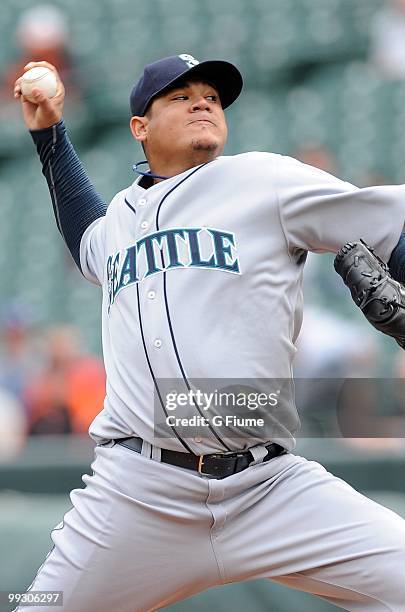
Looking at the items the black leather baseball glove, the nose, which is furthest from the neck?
the black leather baseball glove

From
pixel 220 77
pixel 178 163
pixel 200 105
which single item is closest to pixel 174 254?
pixel 178 163

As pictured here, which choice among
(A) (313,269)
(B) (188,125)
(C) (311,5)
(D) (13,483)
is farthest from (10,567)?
(C) (311,5)

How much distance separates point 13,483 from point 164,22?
6704mm

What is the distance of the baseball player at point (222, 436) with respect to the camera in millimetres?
2865

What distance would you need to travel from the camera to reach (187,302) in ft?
9.55

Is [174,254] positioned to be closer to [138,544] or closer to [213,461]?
[213,461]

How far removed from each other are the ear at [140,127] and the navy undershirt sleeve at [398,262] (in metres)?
0.75

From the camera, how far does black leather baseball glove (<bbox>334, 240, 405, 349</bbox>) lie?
2.73 m

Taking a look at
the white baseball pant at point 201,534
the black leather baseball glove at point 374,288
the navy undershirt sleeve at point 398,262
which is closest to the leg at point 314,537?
the white baseball pant at point 201,534

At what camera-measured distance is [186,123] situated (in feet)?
10.0

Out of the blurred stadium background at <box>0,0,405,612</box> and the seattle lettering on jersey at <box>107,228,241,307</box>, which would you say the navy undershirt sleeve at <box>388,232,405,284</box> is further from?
the blurred stadium background at <box>0,0,405,612</box>

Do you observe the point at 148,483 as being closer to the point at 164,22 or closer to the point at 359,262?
the point at 359,262

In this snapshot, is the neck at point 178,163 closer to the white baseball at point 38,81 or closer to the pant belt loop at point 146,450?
the white baseball at point 38,81

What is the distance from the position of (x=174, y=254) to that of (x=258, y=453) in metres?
0.52
